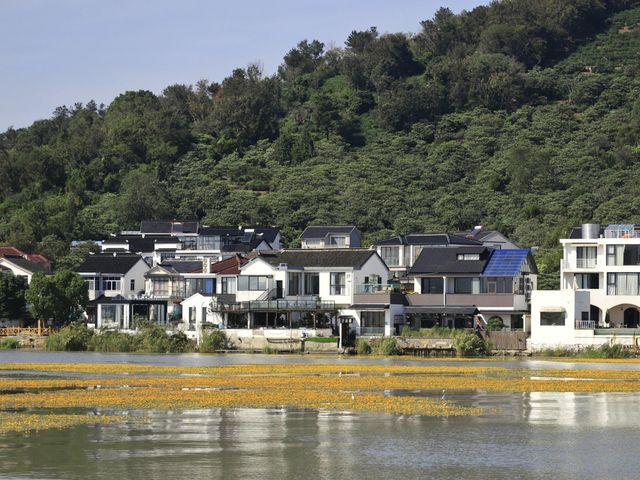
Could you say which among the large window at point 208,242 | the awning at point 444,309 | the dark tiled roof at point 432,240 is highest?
the large window at point 208,242

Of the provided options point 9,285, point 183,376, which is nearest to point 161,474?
point 183,376

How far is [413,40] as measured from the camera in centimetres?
19062

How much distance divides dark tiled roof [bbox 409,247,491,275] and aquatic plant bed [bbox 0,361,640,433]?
2320cm

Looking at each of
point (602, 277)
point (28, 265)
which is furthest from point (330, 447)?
point (28, 265)

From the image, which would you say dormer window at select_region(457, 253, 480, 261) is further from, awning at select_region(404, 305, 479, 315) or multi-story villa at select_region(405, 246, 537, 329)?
awning at select_region(404, 305, 479, 315)

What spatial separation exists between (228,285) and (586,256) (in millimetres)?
23101

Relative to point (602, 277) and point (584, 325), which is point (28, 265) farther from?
point (584, 325)

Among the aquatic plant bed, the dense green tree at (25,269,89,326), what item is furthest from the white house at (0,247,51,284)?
the aquatic plant bed

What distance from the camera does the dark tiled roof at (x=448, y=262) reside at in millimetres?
79438

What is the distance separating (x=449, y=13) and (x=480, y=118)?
4183 centimetres

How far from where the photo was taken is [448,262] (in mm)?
80875

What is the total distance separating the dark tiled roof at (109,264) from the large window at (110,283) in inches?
22.2

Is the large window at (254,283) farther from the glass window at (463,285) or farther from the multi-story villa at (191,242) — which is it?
the multi-story villa at (191,242)

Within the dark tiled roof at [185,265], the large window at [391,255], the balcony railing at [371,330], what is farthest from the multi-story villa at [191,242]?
the balcony railing at [371,330]
